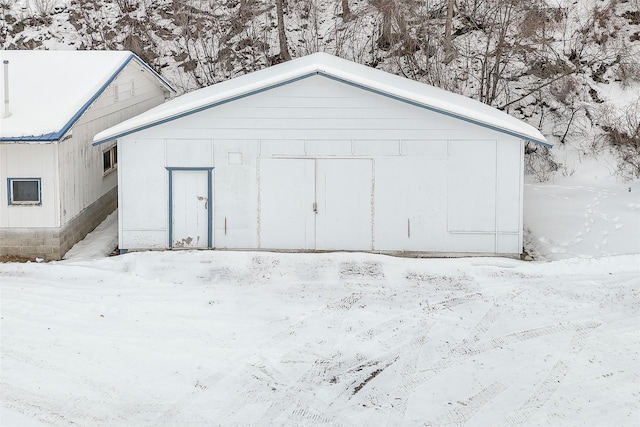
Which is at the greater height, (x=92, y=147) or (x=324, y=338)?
(x=92, y=147)

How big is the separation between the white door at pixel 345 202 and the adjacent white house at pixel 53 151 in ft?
15.6

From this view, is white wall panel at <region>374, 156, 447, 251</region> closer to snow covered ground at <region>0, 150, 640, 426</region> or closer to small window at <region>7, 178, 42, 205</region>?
snow covered ground at <region>0, 150, 640, 426</region>

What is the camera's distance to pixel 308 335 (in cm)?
1064

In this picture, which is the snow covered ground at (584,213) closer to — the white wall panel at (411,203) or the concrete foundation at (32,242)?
the white wall panel at (411,203)

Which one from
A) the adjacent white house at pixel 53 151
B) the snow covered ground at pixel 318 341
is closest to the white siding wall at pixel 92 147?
the adjacent white house at pixel 53 151

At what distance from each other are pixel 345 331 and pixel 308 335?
0.54m

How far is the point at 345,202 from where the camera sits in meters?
14.8

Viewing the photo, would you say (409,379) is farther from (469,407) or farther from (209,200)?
(209,200)

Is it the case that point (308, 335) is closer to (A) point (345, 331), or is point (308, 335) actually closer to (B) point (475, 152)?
(A) point (345, 331)

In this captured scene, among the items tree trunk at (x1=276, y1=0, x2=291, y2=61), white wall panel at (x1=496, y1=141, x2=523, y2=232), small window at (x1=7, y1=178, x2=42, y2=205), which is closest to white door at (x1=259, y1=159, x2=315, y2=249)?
white wall panel at (x1=496, y1=141, x2=523, y2=232)

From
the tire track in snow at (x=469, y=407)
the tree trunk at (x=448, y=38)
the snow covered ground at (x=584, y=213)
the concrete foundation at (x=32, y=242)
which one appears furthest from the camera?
the tree trunk at (x=448, y=38)

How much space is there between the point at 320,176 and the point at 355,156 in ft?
2.52

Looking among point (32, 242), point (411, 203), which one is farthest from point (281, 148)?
point (32, 242)

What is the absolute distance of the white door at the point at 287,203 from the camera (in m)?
14.8
